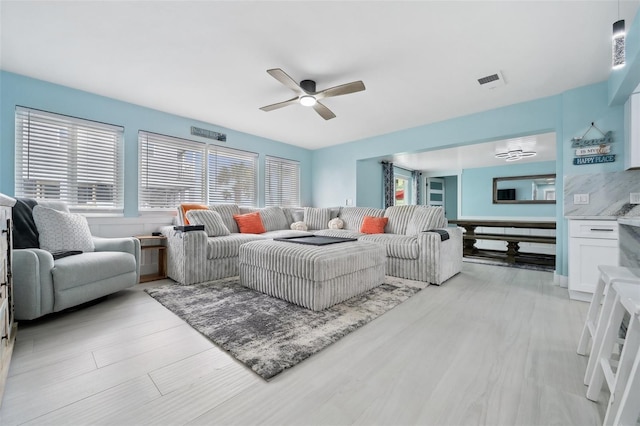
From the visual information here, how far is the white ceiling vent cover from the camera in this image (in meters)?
2.90

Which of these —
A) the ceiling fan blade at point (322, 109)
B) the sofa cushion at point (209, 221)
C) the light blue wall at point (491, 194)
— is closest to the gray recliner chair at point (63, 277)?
the sofa cushion at point (209, 221)

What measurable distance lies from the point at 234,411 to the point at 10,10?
125 inches

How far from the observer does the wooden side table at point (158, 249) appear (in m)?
3.47

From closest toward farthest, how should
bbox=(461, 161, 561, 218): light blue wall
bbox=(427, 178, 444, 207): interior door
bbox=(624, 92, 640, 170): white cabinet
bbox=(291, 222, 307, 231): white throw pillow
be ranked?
1. bbox=(624, 92, 640, 170): white cabinet
2. bbox=(291, 222, 307, 231): white throw pillow
3. bbox=(461, 161, 561, 218): light blue wall
4. bbox=(427, 178, 444, 207): interior door

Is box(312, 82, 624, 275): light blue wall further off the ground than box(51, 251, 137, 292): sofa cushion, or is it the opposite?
box(312, 82, 624, 275): light blue wall

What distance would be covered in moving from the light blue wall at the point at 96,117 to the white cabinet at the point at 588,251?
194 inches

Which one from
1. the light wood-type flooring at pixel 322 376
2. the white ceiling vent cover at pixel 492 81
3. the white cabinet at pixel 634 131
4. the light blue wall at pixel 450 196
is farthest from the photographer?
the light blue wall at pixel 450 196

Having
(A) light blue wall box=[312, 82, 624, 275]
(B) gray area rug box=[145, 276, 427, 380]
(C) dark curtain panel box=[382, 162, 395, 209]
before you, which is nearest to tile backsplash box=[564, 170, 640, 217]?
(A) light blue wall box=[312, 82, 624, 275]

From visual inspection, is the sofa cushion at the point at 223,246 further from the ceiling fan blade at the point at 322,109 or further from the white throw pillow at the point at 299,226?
the ceiling fan blade at the point at 322,109

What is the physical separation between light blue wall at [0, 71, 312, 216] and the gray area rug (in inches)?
74.0

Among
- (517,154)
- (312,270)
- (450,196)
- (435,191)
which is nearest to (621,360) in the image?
(312,270)

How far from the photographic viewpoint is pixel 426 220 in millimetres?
3949

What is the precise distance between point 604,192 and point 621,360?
9.10 feet

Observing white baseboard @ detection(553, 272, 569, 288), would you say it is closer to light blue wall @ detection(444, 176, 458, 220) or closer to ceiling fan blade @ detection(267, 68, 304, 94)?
ceiling fan blade @ detection(267, 68, 304, 94)
